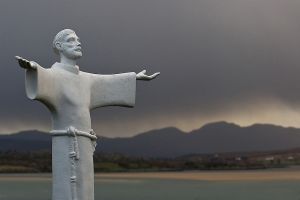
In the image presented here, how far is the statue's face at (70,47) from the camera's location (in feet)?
25.4

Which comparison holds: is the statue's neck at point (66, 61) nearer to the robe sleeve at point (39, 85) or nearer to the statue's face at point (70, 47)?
the statue's face at point (70, 47)

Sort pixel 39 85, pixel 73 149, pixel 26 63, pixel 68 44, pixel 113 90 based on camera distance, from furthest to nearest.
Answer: pixel 113 90 → pixel 68 44 → pixel 73 149 → pixel 39 85 → pixel 26 63

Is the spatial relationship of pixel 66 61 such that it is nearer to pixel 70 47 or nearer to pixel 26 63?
pixel 70 47

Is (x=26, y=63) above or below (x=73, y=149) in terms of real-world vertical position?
above

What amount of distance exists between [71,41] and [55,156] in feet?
4.61

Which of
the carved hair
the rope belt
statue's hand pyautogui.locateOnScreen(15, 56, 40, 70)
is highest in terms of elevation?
the carved hair

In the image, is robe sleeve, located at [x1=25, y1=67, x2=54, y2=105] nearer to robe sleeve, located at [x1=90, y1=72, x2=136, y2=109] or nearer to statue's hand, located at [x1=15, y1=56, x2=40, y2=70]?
statue's hand, located at [x1=15, y1=56, x2=40, y2=70]

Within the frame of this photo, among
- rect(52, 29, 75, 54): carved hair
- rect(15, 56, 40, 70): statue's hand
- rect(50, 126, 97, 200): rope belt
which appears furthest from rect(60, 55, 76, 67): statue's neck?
rect(50, 126, 97, 200): rope belt

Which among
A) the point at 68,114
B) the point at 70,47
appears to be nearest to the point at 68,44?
the point at 70,47

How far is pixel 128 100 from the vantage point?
8.33m

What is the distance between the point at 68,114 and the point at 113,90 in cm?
88

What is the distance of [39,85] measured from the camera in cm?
731

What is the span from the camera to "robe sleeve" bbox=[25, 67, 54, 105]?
730 cm

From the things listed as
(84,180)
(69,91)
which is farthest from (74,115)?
(84,180)
